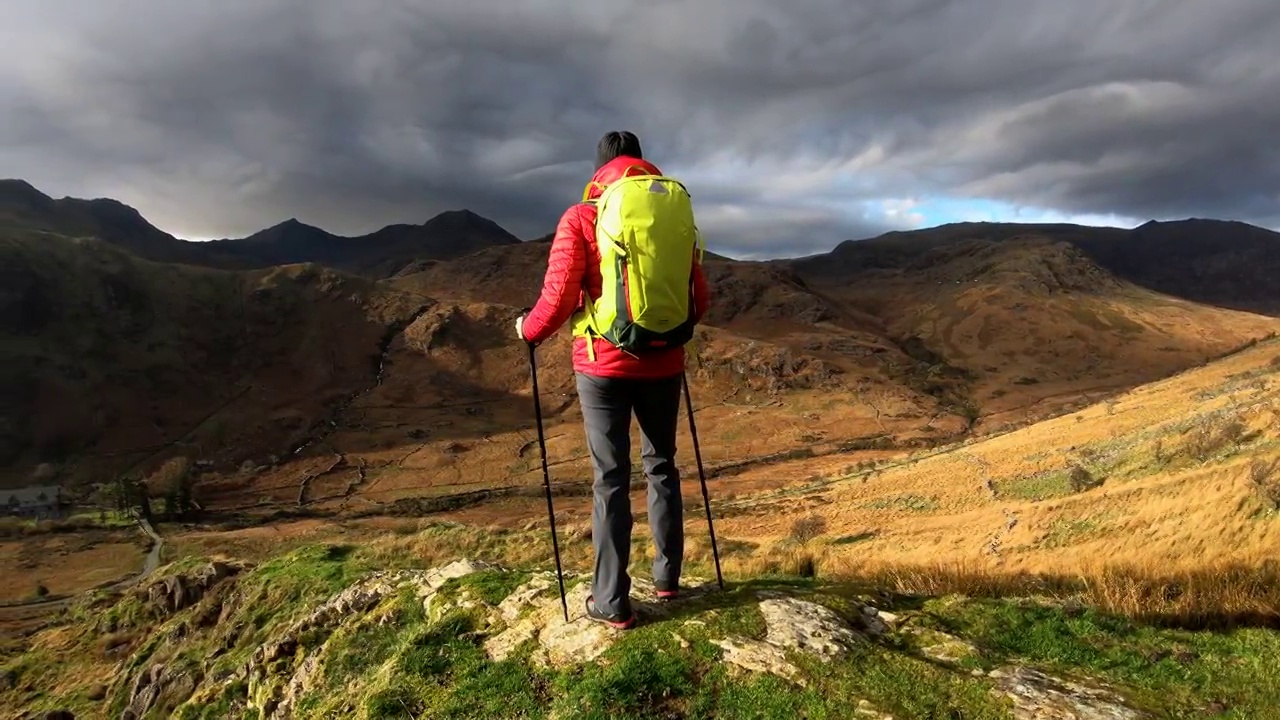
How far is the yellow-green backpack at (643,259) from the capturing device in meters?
3.99

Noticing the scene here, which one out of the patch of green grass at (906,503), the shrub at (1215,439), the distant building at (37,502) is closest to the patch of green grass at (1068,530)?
the shrub at (1215,439)

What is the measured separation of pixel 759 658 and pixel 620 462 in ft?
4.65

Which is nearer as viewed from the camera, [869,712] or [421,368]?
[869,712]

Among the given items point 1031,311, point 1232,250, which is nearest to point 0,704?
point 1031,311

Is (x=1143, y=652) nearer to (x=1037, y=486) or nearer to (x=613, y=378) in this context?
(x=613, y=378)

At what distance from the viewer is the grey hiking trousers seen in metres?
4.42

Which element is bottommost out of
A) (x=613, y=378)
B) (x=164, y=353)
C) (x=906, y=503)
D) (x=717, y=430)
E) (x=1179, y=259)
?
(x=717, y=430)

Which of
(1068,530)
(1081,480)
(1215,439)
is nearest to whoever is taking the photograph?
(1068,530)

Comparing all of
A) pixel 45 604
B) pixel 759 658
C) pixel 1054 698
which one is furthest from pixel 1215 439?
pixel 45 604

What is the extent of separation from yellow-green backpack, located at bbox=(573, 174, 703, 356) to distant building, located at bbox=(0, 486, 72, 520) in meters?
52.0

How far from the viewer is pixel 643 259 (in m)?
4.01

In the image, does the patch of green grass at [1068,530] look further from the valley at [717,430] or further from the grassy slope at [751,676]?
the grassy slope at [751,676]

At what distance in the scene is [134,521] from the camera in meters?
39.4

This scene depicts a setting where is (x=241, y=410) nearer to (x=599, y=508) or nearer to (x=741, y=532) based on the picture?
(x=741, y=532)
